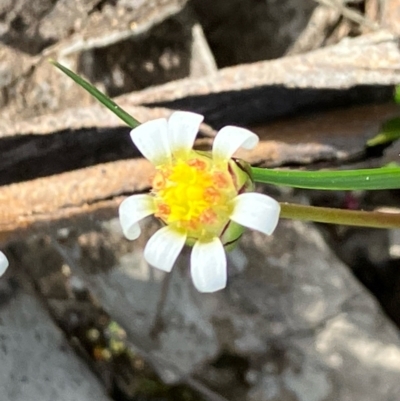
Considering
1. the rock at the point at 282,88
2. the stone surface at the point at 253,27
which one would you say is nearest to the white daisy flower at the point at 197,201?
the rock at the point at 282,88

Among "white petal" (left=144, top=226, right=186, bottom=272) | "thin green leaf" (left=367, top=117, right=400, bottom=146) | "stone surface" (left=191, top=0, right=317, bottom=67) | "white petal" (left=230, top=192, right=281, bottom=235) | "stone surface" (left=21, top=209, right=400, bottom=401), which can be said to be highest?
"white petal" (left=230, top=192, right=281, bottom=235)

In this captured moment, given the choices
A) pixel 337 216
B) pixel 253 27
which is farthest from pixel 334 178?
pixel 253 27

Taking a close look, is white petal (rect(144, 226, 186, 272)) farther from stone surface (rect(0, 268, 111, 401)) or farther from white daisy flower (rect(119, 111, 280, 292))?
stone surface (rect(0, 268, 111, 401))

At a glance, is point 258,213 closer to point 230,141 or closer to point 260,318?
point 230,141

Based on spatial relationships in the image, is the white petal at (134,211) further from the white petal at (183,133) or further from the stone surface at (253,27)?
the stone surface at (253,27)

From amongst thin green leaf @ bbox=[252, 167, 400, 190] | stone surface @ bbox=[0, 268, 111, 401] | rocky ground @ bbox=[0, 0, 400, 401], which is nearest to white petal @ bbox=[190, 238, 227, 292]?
thin green leaf @ bbox=[252, 167, 400, 190]

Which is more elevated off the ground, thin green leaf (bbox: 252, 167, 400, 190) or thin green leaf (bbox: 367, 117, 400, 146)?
thin green leaf (bbox: 252, 167, 400, 190)
